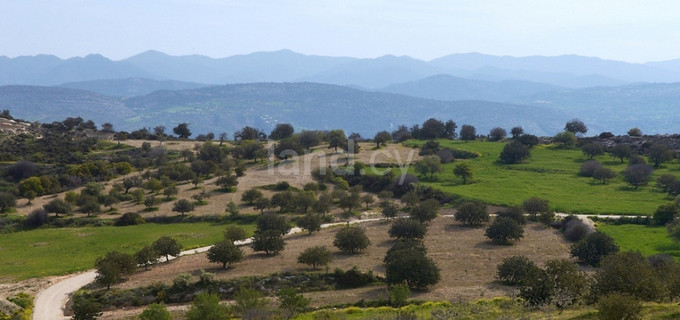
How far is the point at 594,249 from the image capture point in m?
42.9

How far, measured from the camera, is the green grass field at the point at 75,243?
47562 mm

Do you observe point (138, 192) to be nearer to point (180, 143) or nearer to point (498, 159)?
point (180, 143)

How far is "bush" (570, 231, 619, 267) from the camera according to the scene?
140ft

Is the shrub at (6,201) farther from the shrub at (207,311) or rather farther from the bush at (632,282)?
the bush at (632,282)

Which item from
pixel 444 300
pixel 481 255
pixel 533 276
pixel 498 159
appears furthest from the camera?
pixel 498 159

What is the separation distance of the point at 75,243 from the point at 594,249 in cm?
5462

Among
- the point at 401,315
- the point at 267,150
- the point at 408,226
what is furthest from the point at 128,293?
the point at 267,150

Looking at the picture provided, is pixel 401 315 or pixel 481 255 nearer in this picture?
pixel 401 315

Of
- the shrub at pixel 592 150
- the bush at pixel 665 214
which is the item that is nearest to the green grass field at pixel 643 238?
the bush at pixel 665 214

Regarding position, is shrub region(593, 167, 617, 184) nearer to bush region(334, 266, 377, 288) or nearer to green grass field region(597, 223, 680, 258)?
green grass field region(597, 223, 680, 258)

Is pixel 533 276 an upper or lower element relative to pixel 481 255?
upper

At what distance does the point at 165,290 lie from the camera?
39.1m

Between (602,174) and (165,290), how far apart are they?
2775 inches

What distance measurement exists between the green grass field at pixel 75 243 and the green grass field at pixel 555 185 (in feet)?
121
